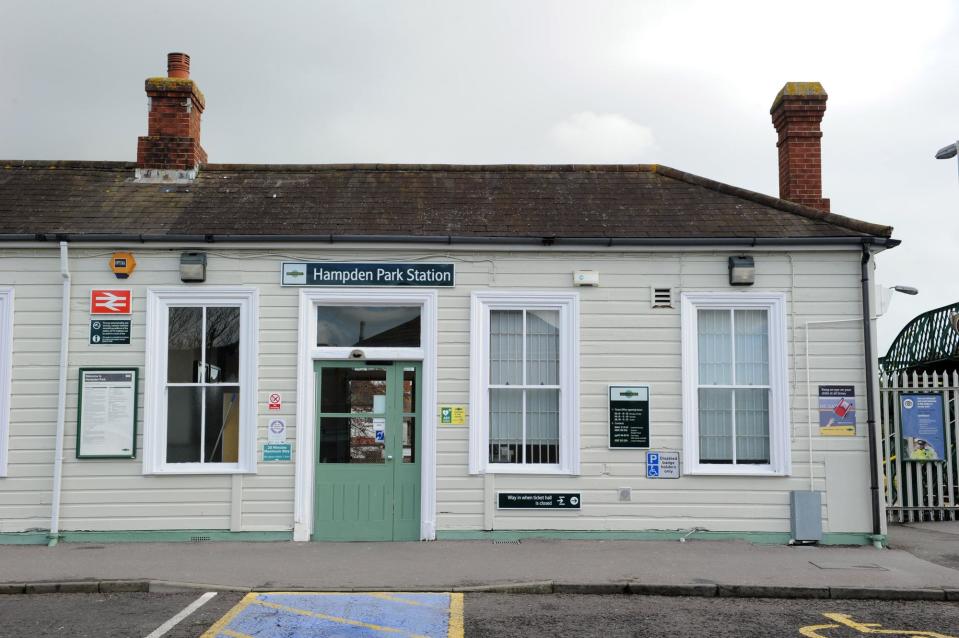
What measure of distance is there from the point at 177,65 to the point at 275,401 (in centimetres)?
549

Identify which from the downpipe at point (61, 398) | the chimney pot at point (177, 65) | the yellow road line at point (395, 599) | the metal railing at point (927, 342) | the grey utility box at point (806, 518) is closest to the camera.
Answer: the yellow road line at point (395, 599)

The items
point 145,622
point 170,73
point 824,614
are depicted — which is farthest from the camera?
A: point 170,73

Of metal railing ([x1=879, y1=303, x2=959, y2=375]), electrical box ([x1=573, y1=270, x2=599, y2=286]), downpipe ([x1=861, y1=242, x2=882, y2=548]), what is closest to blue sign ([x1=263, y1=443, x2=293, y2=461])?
electrical box ([x1=573, y1=270, x2=599, y2=286])

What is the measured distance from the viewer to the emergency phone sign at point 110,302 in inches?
399

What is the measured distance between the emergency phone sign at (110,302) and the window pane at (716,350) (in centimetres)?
A: 671

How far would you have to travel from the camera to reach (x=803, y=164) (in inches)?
456

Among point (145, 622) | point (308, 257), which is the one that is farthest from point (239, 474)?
point (145, 622)

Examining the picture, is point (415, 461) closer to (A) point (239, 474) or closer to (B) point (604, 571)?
(A) point (239, 474)

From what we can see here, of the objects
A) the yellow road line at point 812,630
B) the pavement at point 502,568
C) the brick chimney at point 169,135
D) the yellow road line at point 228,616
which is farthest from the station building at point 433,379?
the yellow road line at point 812,630

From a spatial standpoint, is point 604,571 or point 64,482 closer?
point 604,571

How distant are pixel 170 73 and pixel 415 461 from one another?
21.9 feet

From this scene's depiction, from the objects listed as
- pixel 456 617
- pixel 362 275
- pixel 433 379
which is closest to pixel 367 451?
pixel 433 379

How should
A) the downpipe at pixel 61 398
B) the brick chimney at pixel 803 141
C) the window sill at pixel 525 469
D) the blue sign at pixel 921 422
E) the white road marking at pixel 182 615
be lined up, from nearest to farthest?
the white road marking at pixel 182 615, the downpipe at pixel 61 398, the window sill at pixel 525 469, the brick chimney at pixel 803 141, the blue sign at pixel 921 422

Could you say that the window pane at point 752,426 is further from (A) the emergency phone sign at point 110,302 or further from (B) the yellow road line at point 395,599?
(A) the emergency phone sign at point 110,302
